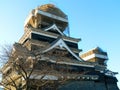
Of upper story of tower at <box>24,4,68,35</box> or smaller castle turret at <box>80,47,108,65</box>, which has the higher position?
upper story of tower at <box>24,4,68,35</box>

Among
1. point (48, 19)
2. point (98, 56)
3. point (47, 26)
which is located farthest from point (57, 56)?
point (98, 56)

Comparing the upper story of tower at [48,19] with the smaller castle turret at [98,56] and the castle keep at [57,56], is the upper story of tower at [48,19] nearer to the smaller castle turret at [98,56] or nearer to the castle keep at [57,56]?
the castle keep at [57,56]

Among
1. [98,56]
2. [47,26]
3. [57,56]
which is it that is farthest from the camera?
[98,56]

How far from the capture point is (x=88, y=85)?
79.4 ft

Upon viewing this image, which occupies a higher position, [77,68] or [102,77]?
[77,68]

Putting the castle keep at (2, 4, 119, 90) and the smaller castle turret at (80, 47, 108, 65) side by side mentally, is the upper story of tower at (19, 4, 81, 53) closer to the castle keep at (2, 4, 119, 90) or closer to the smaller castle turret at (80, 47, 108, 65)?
the castle keep at (2, 4, 119, 90)

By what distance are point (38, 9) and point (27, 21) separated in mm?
3160

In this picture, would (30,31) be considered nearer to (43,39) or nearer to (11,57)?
(43,39)

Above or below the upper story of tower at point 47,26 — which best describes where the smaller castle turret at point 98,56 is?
below

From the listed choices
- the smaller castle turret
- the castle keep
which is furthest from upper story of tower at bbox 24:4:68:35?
the smaller castle turret

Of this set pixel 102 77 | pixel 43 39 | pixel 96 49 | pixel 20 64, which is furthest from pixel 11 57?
pixel 96 49

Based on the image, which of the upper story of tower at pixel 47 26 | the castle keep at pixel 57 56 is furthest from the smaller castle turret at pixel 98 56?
the upper story of tower at pixel 47 26

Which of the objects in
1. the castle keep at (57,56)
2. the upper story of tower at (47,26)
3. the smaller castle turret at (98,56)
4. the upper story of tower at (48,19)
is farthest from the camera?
the smaller castle turret at (98,56)

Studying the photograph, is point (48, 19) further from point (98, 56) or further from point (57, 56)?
point (57, 56)
